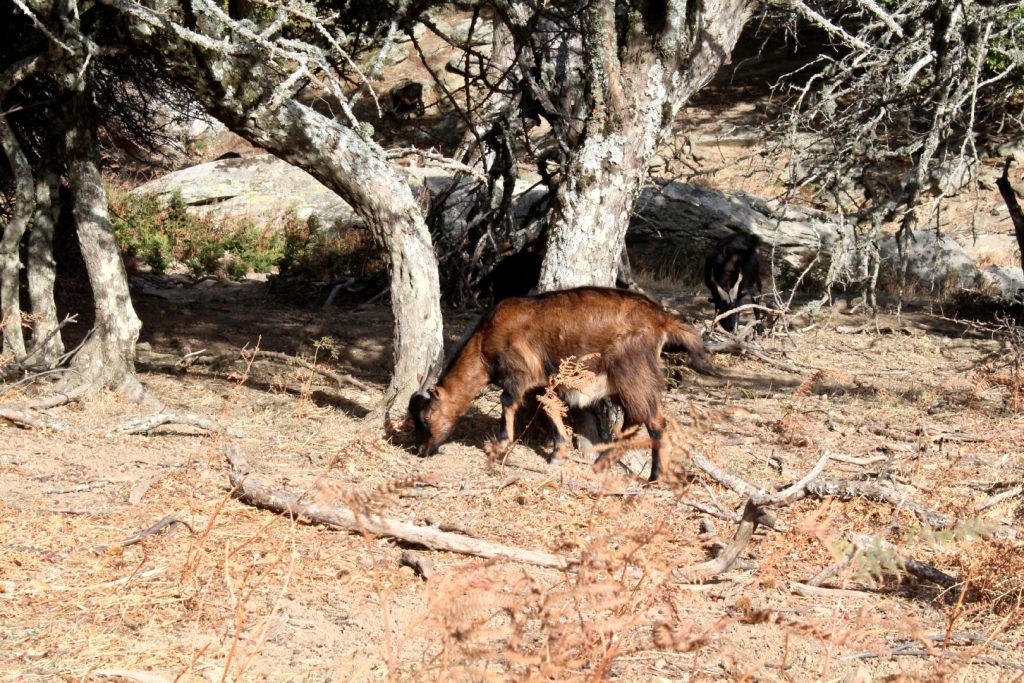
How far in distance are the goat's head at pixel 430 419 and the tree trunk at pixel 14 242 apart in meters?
3.09

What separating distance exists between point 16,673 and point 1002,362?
9.37 metres

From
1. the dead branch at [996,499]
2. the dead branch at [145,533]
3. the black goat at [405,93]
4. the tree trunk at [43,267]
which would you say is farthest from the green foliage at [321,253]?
the dead branch at [996,499]

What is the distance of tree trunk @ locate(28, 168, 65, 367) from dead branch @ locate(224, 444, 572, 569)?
323 cm

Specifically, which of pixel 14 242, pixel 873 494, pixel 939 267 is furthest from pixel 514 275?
pixel 939 267

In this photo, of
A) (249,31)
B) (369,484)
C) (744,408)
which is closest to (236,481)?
(369,484)

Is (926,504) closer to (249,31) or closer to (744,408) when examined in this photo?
(744,408)

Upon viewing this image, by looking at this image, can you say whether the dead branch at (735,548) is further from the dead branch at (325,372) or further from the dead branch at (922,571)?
the dead branch at (325,372)

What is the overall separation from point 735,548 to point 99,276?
552 cm

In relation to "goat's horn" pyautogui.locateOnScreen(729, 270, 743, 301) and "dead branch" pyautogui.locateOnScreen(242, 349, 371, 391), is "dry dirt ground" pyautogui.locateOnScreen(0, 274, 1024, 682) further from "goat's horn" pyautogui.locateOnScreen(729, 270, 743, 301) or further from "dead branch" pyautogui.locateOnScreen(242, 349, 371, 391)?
"goat's horn" pyautogui.locateOnScreen(729, 270, 743, 301)

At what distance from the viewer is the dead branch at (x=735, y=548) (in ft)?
17.1

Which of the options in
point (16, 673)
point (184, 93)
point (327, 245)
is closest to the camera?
point (16, 673)

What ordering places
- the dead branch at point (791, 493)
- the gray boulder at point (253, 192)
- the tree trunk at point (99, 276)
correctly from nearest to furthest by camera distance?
the dead branch at point (791, 493), the tree trunk at point (99, 276), the gray boulder at point (253, 192)

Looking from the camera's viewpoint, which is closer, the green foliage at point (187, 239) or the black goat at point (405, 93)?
the green foliage at point (187, 239)

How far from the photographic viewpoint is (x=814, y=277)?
1538cm
